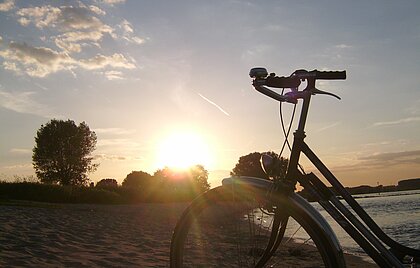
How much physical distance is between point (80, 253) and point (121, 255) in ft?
2.57

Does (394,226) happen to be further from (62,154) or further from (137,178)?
(137,178)

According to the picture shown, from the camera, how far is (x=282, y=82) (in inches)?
127

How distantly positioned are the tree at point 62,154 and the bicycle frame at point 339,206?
53154 millimetres

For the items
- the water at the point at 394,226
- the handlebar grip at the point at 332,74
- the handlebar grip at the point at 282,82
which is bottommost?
the water at the point at 394,226

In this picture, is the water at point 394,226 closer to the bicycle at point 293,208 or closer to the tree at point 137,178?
the bicycle at point 293,208

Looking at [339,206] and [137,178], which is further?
[137,178]

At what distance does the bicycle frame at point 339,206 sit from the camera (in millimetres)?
3082

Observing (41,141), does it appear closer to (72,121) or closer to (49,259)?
(72,121)

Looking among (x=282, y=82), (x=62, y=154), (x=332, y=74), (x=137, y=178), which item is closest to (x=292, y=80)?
(x=282, y=82)

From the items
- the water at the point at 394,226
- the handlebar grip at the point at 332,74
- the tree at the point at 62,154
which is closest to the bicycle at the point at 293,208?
the handlebar grip at the point at 332,74

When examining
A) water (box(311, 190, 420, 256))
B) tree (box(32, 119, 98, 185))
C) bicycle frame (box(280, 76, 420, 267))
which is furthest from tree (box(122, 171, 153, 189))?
bicycle frame (box(280, 76, 420, 267))

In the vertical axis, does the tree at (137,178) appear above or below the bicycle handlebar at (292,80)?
above

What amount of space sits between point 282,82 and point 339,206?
106 cm

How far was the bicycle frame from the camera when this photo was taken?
10.1 ft
